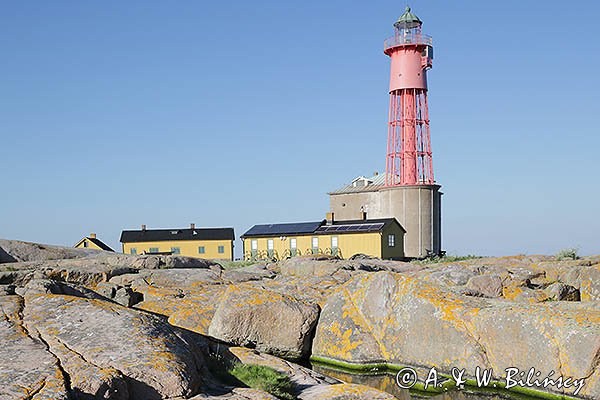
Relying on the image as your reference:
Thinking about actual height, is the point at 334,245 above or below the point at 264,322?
above

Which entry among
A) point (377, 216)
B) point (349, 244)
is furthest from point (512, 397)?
point (377, 216)

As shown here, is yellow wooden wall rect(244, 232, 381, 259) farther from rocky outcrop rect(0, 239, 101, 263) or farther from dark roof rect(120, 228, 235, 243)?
rocky outcrop rect(0, 239, 101, 263)

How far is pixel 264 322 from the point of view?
15867mm

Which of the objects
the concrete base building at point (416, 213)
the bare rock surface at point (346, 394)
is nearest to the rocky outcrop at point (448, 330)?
the bare rock surface at point (346, 394)

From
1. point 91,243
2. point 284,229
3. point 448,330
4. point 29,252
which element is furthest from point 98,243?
point 448,330

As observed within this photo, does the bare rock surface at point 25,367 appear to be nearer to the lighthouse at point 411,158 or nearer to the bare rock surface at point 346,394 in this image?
the bare rock surface at point 346,394

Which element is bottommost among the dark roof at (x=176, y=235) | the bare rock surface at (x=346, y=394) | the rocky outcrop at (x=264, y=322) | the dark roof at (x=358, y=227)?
the bare rock surface at (x=346, y=394)

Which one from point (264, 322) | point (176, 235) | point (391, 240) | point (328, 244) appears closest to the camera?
point (264, 322)

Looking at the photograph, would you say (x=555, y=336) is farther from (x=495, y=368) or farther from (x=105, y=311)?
(x=105, y=311)

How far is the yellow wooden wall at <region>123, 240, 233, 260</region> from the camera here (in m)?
56.2

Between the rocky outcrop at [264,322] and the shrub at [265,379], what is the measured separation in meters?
3.38

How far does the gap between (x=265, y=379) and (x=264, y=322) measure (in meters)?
4.81

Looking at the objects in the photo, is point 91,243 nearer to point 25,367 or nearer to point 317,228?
point 317,228

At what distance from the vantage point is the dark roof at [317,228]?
50.5m
